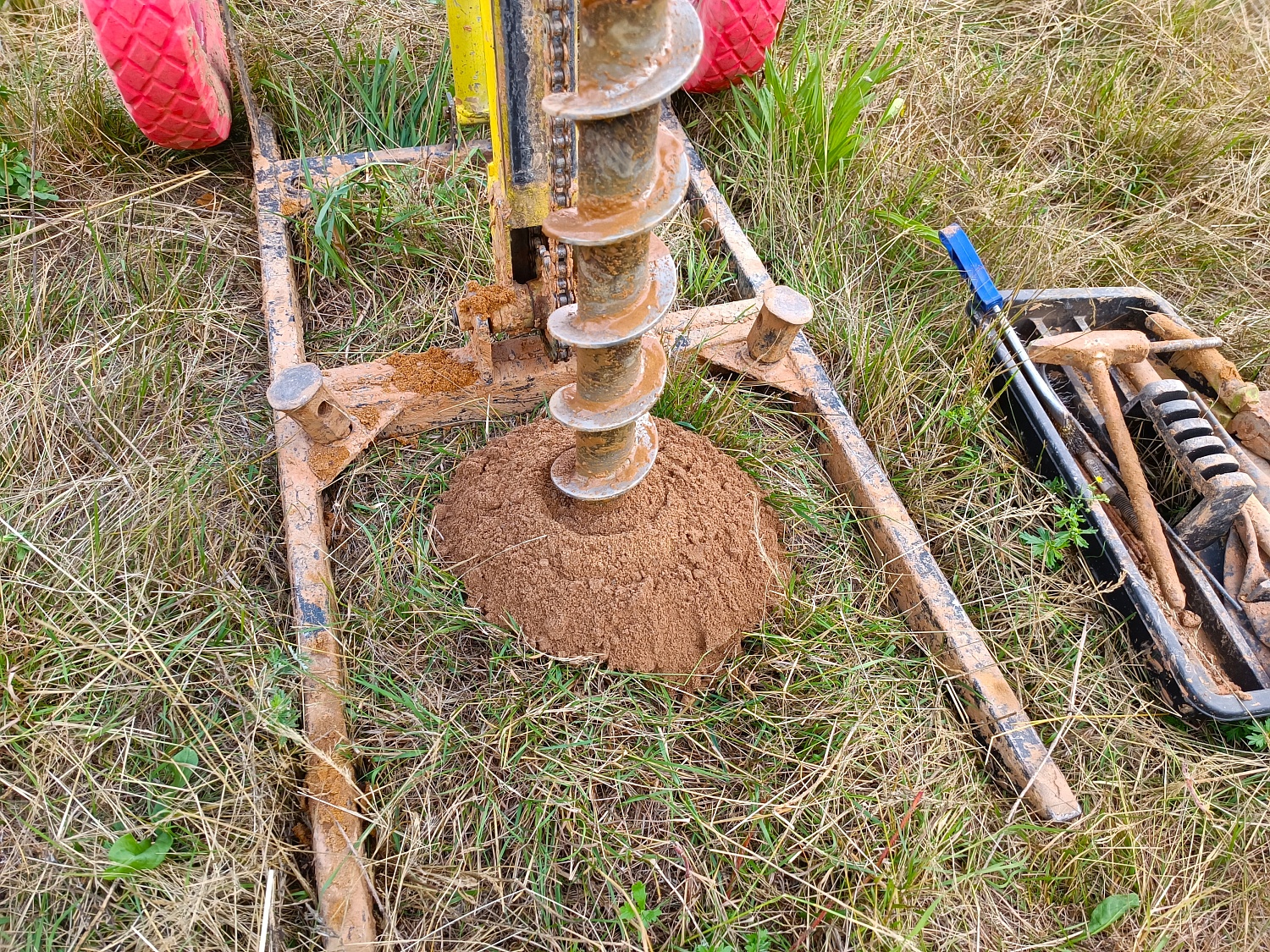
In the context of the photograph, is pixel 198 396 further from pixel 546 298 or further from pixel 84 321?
pixel 546 298

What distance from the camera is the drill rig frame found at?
64.8 inches

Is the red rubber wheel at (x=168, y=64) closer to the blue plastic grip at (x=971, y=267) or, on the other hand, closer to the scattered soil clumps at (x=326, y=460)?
the scattered soil clumps at (x=326, y=460)

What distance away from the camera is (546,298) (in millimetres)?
2059

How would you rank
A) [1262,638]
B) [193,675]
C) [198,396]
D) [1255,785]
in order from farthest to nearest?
[198,396] → [1262,638] → [1255,785] → [193,675]

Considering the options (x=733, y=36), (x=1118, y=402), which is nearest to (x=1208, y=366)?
(x=1118, y=402)

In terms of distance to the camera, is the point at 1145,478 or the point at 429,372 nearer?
the point at 429,372

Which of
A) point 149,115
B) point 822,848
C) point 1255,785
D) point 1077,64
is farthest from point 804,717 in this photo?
point 1077,64

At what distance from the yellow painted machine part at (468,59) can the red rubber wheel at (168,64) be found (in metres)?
0.72

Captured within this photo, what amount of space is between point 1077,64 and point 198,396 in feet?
11.8

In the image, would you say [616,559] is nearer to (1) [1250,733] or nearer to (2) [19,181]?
(1) [1250,733]

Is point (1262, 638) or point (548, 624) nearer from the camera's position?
point (548, 624)

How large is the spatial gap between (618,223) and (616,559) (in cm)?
81

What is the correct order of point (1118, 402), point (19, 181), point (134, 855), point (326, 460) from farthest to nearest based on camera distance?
point (19, 181) → point (1118, 402) → point (326, 460) → point (134, 855)

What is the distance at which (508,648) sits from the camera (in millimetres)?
1919
